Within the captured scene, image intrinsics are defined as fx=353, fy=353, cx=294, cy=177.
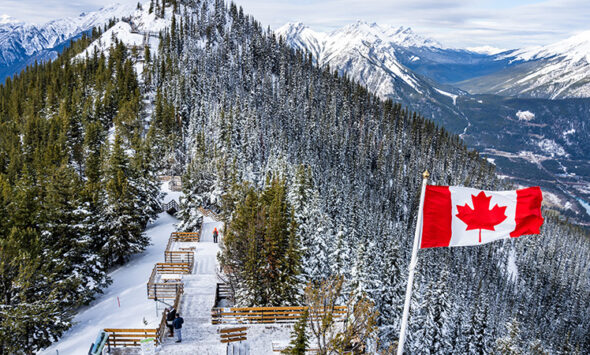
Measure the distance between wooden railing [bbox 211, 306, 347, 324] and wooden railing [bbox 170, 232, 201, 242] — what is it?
710 inches

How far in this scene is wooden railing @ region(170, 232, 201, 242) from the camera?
133ft

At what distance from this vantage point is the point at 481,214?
1059 centimetres

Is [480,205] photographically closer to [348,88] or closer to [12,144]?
[12,144]

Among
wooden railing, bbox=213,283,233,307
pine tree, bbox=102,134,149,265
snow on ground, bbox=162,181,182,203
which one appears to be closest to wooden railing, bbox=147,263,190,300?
wooden railing, bbox=213,283,233,307

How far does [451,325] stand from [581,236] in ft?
610

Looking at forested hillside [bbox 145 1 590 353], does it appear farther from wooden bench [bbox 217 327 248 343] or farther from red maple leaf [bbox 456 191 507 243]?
red maple leaf [bbox 456 191 507 243]

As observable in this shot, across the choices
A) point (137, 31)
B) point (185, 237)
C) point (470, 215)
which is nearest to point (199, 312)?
point (185, 237)

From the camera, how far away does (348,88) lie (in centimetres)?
16938

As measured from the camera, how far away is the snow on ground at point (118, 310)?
2530 centimetres

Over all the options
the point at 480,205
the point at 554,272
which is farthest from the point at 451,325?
the point at 554,272

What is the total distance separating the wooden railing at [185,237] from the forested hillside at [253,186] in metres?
3.87

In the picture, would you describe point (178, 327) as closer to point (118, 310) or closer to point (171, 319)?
point (171, 319)

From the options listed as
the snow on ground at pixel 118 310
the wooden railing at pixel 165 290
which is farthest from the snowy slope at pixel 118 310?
the wooden railing at pixel 165 290

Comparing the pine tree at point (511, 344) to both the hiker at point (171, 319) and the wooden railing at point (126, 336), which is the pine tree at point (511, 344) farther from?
the wooden railing at point (126, 336)
